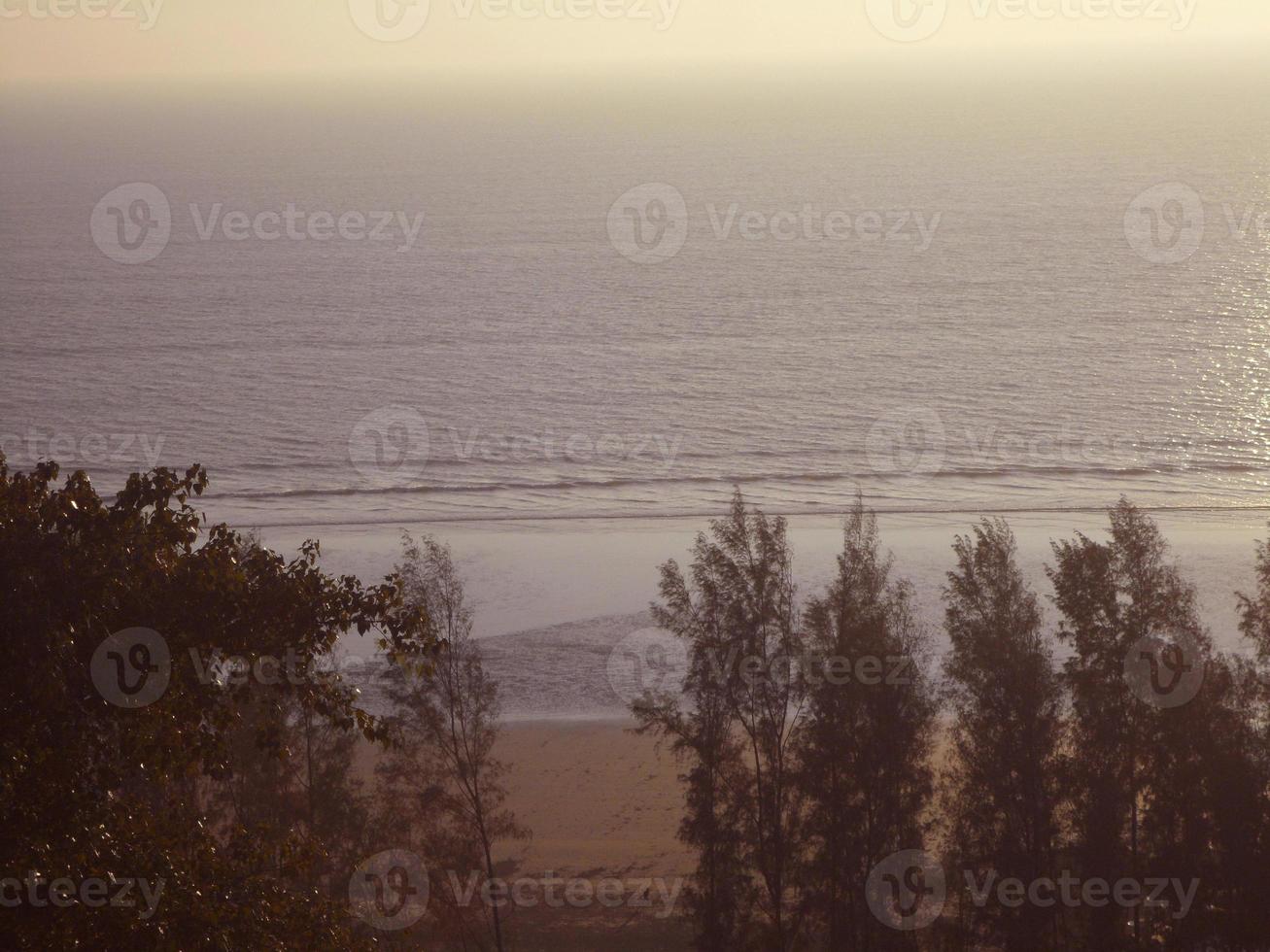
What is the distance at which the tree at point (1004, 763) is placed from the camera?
16.2m

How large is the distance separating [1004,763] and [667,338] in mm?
48693

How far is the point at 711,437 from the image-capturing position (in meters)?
46.7

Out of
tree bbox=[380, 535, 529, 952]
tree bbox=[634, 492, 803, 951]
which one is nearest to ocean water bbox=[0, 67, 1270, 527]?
tree bbox=[380, 535, 529, 952]

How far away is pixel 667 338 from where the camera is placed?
64.1 m

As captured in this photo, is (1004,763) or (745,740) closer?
(1004,763)

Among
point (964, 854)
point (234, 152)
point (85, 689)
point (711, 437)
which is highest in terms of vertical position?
point (234, 152)

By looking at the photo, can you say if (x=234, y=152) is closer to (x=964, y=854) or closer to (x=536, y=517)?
(x=536, y=517)

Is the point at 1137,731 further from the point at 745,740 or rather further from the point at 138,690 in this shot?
the point at 138,690

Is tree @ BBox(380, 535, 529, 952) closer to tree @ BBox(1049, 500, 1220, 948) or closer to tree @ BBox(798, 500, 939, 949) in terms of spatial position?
tree @ BBox(798, 500, 939, 949)

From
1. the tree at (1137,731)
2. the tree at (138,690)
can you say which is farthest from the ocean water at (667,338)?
the tree at (138,690)

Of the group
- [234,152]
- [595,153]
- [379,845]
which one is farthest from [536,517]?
[234,152]

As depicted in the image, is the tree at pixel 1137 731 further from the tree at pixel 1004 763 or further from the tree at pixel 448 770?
the tree at pixel 448 770

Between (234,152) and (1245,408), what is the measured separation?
142 m

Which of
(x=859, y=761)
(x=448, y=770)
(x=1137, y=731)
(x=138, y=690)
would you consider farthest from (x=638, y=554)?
(x=138, y=690)
